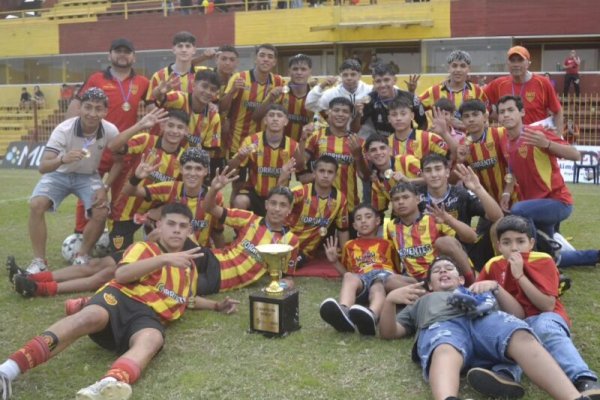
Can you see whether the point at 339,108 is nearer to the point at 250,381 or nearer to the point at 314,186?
the point at 314,186

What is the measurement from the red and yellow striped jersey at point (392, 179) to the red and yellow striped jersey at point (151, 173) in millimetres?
2204

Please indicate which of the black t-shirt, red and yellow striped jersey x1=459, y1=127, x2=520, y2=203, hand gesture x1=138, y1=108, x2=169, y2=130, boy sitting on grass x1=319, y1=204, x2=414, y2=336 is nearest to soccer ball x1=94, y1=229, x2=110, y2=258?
hand gesture x1=138, y1=108, x2=169, y2=130

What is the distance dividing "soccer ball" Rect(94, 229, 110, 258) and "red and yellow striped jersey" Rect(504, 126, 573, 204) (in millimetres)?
4504

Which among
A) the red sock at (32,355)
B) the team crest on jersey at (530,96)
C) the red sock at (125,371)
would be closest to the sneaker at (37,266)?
the red sock at (32,355)

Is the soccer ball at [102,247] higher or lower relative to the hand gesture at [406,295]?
lower

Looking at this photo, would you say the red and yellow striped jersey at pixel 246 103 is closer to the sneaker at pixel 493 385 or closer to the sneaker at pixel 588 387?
the sneaker at pixel 493 385

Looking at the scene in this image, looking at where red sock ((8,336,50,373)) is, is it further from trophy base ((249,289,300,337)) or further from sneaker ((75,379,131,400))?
trophy base ((249,289,300,337))

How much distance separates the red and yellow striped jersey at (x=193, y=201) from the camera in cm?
635

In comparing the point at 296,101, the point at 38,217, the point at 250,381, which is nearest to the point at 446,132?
the point at 296,101

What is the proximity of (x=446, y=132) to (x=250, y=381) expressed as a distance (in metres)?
3.84

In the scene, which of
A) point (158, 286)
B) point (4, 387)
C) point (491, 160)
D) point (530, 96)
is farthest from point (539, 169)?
point (4, 387)

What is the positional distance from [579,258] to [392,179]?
213 centimetres

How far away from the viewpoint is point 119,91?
766cm

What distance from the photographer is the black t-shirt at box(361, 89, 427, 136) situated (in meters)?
7.41
